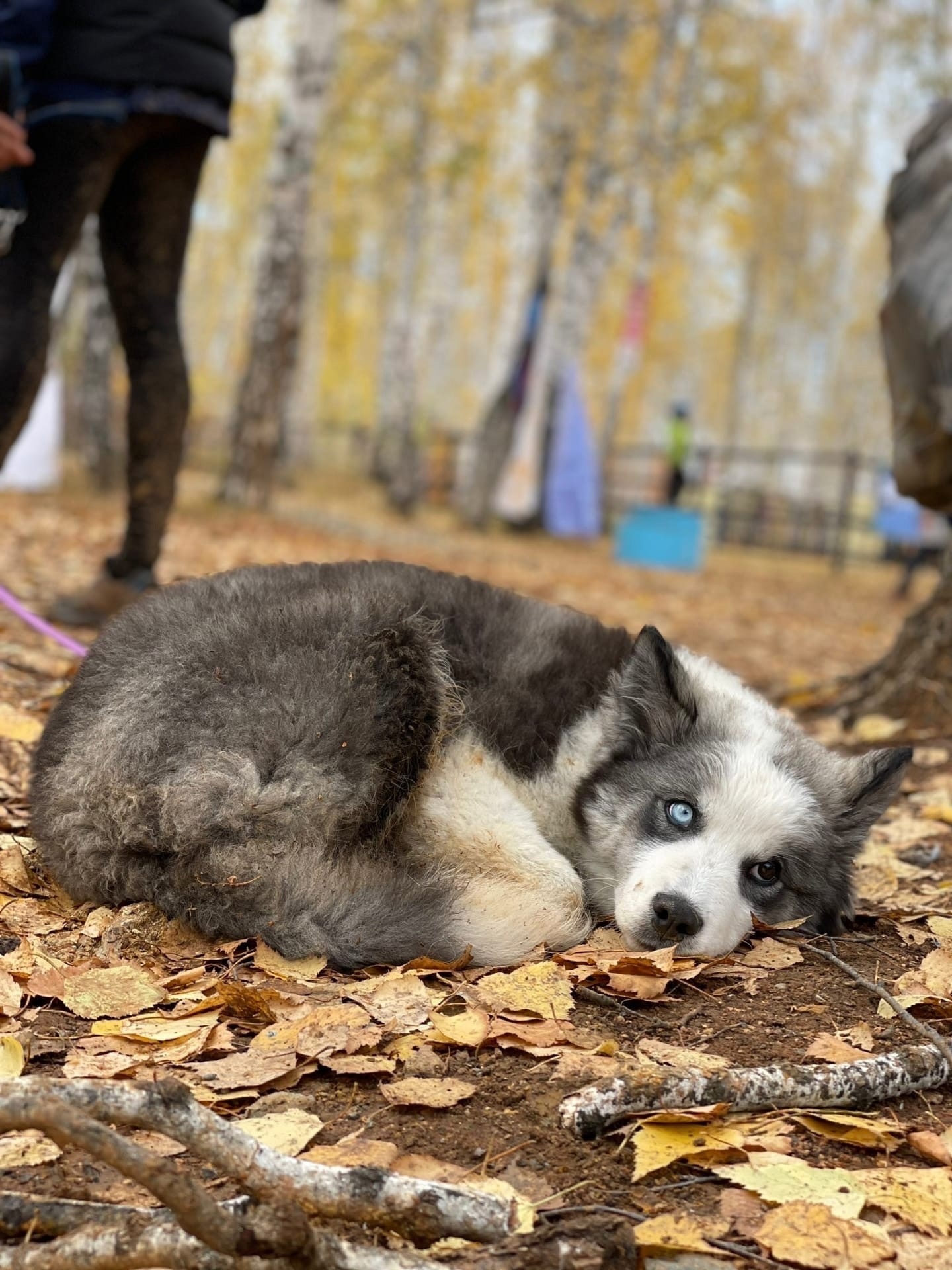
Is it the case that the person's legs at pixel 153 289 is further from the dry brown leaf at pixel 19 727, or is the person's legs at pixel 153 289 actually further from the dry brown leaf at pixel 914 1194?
the dry brown leaf at pixel 914 1194

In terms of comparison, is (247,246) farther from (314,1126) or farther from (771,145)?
(314,1126)

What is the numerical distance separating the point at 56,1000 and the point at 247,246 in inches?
1600

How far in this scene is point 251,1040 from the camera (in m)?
2.32

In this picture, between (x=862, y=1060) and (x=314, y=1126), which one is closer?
(x=314, y=1126)

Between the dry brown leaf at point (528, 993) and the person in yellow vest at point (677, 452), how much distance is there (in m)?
18.9

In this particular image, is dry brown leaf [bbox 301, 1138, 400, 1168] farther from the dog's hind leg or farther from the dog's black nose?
the dog's black nose

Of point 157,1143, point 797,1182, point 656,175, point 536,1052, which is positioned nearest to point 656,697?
point 536,1052

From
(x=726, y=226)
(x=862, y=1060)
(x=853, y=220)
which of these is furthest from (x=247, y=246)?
(x=862, y=1060)

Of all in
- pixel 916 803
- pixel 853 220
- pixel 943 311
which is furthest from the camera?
pixel 853 220

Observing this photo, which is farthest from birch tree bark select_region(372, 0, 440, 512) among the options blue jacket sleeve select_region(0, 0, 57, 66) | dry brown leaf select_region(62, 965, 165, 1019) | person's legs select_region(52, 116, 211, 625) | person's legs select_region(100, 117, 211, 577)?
dry brown leaf select_region(62, 965, 165, 1019)

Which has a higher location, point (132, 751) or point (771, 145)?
point (771, 145)

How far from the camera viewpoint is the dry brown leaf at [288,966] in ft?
8.51

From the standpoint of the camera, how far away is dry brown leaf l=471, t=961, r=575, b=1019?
248 centimetres

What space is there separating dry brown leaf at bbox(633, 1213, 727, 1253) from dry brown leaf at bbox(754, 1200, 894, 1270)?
0.23 feet
